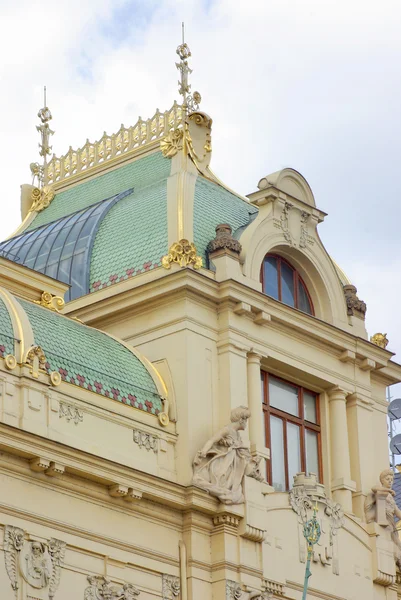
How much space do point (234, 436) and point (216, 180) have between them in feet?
26.6

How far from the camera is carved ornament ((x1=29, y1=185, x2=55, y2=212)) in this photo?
145 ft

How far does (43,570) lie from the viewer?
31781 millimetres

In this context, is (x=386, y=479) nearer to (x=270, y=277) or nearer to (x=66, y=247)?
(x=270, y=277)

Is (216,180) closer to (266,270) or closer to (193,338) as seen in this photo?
(266,270)

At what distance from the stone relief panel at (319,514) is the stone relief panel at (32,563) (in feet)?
21.5

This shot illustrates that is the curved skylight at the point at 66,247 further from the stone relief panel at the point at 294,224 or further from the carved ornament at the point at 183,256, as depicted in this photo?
the stone relief panel at the point at 294,224

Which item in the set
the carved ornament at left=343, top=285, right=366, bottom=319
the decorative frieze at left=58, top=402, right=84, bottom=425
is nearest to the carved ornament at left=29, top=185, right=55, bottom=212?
the carved ornament at left=343, top=285, right=366, bottom=319

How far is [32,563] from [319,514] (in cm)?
793

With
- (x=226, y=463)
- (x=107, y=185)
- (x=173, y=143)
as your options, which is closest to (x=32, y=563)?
(x=226, y=463)

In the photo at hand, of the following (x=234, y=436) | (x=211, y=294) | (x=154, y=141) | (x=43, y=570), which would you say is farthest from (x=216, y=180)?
(x=43, y=570)

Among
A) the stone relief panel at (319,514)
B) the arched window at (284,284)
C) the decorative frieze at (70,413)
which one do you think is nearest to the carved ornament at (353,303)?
the arched window at (284,284)

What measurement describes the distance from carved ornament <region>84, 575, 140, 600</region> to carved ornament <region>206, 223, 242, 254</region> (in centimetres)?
828

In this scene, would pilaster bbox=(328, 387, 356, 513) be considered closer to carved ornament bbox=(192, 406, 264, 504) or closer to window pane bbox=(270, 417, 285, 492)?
window pane bbox=(270, 417, 285, 492)

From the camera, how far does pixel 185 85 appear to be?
4250 centimetres
